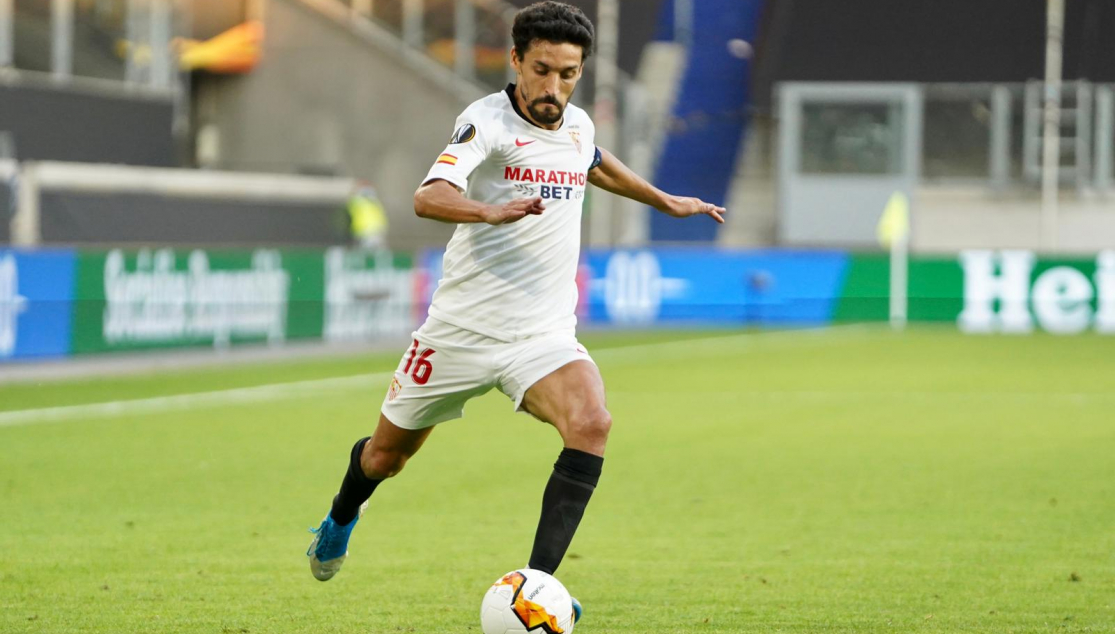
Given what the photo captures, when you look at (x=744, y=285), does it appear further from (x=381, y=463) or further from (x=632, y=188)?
(x=381, y=463)

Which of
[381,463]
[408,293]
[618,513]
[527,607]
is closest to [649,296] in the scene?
[408,293]

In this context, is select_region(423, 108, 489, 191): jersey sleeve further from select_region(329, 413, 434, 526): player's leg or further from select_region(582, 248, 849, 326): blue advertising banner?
select_region(582, 248, 849, 326): blue advertising banner

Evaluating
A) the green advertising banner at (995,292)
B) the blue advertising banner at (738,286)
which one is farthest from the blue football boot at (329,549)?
the green advertising banner at (995,292)

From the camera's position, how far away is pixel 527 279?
240 inches

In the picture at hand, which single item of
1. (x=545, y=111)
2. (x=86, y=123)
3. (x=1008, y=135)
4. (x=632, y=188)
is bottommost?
(x=632, y=188)

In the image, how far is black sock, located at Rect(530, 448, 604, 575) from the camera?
221 inches

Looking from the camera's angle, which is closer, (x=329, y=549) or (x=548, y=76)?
(x=548, y=76)

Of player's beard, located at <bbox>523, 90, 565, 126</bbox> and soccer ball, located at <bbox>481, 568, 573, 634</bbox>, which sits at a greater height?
player's beard, located at <bbox>523, 90, 565, 126</bbox>

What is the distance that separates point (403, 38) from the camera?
3198 cm

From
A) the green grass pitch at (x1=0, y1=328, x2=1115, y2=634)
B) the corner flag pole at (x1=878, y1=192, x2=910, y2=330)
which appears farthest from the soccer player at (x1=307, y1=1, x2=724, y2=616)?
the corner flag pole at (x1=878, y1=192, x2=910, y2=330)

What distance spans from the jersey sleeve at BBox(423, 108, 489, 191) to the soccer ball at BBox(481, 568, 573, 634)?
4.39ft

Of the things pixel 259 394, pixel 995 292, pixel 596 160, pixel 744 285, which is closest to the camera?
pixel 596 160

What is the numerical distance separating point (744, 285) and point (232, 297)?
11242 millimetres

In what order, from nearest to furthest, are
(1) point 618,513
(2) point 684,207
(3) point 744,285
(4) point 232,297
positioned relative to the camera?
(2) point 684,207, (1) point 618,513, (4) point 232,297, (3) point 744,285
